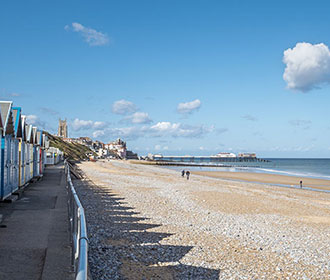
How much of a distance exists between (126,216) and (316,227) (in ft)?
23.7

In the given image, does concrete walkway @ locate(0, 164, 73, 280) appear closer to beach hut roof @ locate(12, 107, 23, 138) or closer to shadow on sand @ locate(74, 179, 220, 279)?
shadow on sand @ locate(74, 179, 220, 279)

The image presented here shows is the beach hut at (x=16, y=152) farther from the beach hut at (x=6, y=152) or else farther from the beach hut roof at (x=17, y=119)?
the beach hut at (x=6, y=152)

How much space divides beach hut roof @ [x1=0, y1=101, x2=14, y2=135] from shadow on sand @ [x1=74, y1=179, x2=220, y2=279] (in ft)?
14.8

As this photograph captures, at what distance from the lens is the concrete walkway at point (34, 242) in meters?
5.32

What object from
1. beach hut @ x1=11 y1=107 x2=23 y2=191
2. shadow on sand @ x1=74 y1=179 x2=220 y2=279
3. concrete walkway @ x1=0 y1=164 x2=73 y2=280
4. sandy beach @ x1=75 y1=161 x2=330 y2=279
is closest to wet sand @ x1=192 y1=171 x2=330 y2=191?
sandy beach @ x1=75 y1=161 x2=330 y2=279

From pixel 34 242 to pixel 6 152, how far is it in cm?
654

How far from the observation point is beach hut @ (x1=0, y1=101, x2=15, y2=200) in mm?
11938

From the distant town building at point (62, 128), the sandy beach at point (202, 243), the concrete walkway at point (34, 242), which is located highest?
the distant town building at point (62, 128)

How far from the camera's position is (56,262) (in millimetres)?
5691

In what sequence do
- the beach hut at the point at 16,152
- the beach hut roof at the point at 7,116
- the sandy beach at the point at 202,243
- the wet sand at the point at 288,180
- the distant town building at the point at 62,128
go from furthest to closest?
the distant town building at the point at 62,128 < the wet sand at the point at 288,180 < the beach hut at the point at 16,152 < the beach hut roof at the point at 7,116 < the sandy beach at the point at 202,243

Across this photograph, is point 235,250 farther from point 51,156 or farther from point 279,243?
point 51,156

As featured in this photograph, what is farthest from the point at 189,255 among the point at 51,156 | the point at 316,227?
the point at 51,156

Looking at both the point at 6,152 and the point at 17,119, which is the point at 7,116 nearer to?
the point at 6,152

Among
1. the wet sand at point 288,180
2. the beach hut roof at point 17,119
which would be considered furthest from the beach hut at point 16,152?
the wet sand at point 288,180
